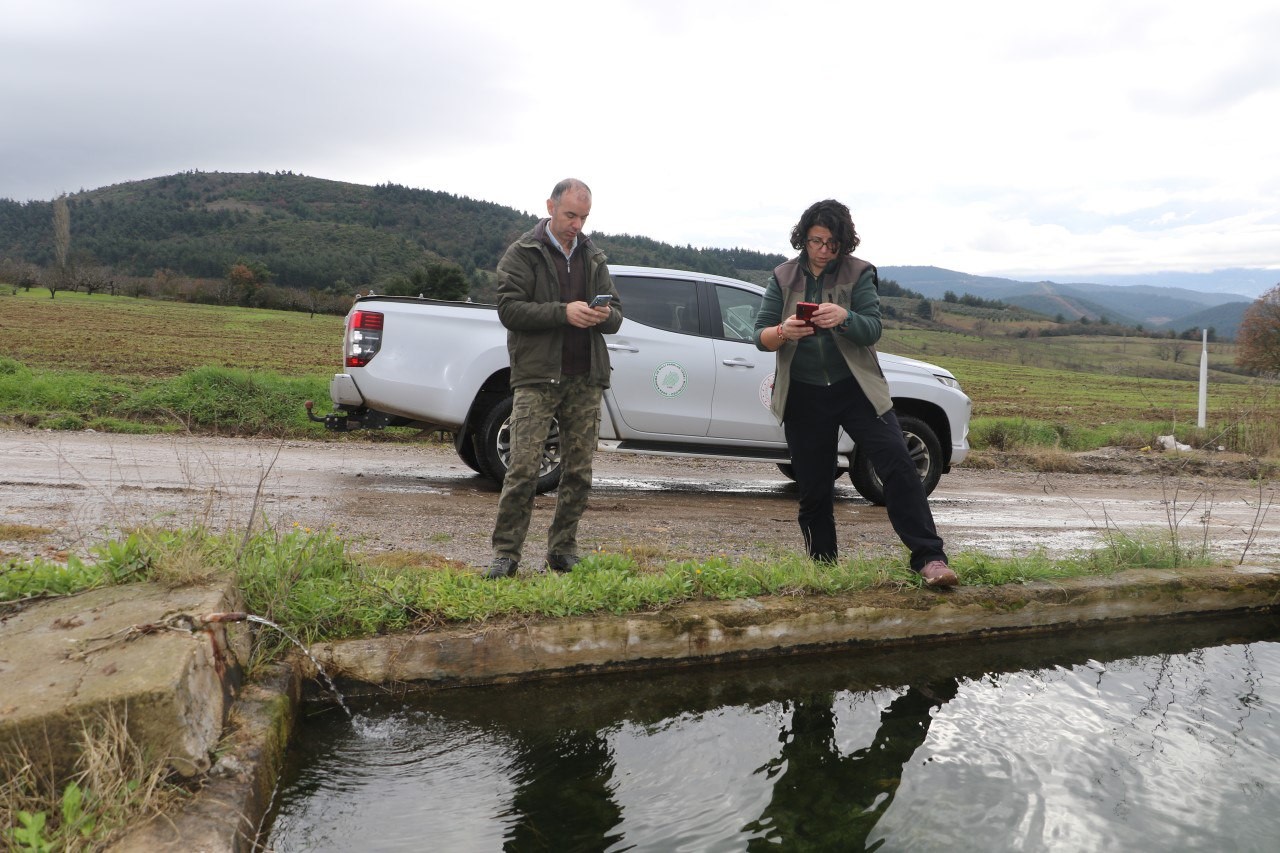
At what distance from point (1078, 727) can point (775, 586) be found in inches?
53.6

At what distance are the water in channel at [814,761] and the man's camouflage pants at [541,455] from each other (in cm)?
93

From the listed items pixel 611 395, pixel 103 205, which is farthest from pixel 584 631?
pixel 103 205

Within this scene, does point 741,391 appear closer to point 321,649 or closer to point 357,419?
point 357,419

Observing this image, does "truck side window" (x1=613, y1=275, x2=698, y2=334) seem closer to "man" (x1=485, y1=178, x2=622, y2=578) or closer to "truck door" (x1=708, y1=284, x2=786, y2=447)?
"truck door" (x1=708, y1=284, x2=786, y2=447)

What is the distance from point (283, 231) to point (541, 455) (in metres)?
116

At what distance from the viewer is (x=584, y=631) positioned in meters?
3.82

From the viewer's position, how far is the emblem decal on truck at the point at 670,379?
785cm

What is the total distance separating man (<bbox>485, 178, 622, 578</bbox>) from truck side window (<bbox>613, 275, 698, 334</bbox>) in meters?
3.20

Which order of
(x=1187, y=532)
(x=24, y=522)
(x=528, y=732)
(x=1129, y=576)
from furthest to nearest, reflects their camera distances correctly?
(x=1187, y=532) < (x=24, y=522) < (x=1129, y=576) < (x=528, y=732)

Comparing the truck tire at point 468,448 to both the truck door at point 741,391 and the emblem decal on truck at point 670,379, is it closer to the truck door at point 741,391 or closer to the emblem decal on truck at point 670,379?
the emblem decal on truck at point 670,379

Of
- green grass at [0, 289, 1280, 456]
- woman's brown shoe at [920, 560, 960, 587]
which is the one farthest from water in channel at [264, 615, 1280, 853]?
green grass at [0, 289, 1280, 456]

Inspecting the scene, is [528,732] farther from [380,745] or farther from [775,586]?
[775,586]

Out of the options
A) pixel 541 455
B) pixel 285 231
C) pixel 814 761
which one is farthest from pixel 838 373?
pixel 285 231

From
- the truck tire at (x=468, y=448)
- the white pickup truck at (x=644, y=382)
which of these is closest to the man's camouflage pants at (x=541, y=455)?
the white pickup truck at (x=644, y=382)
